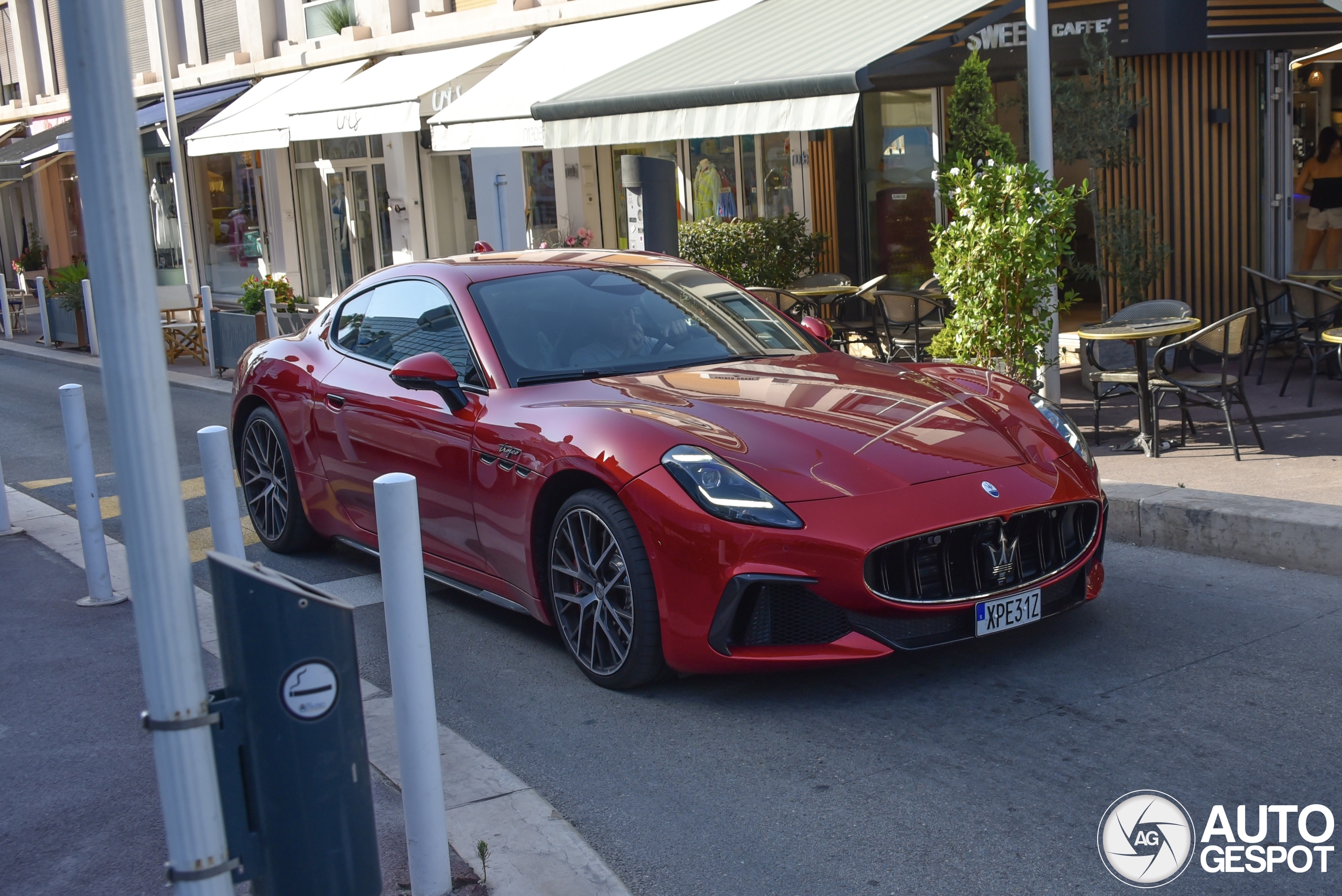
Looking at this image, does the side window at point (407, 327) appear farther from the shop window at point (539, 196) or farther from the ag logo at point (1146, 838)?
the shop window at point (539, 196)

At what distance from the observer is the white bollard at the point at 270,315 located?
46.5 ft

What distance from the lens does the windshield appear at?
5.39m

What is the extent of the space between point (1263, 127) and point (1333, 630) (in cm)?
805

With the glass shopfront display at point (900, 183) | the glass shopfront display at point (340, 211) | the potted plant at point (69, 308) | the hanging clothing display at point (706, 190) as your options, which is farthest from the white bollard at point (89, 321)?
the glass shopfront display at point (900, 183)

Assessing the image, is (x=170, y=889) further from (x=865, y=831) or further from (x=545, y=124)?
(x=545, y=124)

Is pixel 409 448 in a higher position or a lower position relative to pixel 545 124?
lower

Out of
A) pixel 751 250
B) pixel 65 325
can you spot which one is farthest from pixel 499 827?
pixel 65 325

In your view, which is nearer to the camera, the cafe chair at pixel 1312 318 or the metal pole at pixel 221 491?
the metal pole at pixel 221 491

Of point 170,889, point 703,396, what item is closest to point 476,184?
point 703,396

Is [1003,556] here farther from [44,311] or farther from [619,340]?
[44,311]

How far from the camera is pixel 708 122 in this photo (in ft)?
31.7

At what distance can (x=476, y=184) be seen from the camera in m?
11.7

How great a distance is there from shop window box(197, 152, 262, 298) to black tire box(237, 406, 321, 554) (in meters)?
19.7

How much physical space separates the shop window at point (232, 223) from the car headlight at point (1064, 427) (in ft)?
74.6
